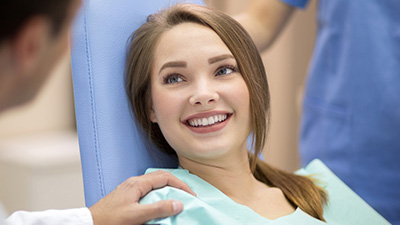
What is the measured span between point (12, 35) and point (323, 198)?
0.89 meters

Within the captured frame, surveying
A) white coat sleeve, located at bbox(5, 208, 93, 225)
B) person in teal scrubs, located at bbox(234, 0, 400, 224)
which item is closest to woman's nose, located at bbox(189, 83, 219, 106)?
white coat sleeve, located at bbox(5, 208, 93, 225)

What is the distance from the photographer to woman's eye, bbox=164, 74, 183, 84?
1047 mm

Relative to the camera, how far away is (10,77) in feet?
1.59

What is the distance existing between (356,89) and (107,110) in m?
0.65

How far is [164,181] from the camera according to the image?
1.00m

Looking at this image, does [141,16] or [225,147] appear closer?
[225,147]

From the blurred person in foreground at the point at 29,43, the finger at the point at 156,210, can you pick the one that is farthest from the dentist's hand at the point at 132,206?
the blurred person in foreground at the point at 29,43

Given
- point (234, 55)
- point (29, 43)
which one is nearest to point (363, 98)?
point (234, 55)

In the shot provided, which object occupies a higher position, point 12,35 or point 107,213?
point 12,35

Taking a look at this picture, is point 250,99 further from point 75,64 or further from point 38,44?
point 38,44

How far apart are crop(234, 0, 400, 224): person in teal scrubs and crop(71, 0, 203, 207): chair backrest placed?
0.42 meters

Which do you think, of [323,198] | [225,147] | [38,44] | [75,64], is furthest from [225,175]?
[38,44]

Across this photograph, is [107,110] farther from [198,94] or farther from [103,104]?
[198,94]

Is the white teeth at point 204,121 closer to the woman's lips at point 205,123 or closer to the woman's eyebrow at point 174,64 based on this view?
the woman's lips at point 205,123
